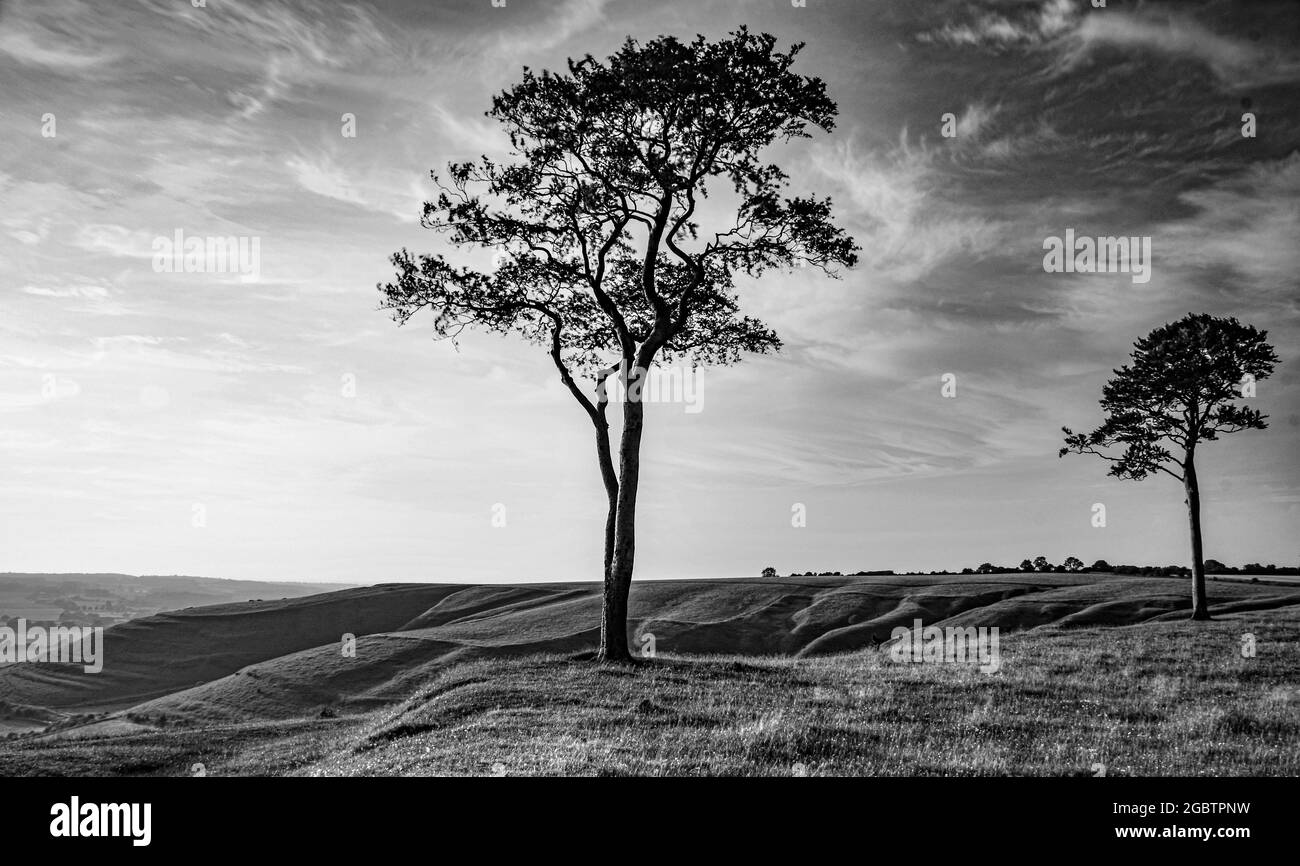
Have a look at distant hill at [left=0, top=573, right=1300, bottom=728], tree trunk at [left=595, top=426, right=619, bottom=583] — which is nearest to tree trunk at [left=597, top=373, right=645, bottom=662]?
tree trunk at [left=595, top=426, right=619, bottom=583]

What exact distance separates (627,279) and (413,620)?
320 ft

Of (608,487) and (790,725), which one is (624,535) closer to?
(608,487)

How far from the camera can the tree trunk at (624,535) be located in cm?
2719

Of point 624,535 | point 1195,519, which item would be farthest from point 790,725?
point 1195,519

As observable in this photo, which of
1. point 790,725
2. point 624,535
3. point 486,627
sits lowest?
point 486,627

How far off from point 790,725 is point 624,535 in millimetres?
12582

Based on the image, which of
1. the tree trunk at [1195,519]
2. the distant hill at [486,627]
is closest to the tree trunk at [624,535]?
the distant hill at [486,627]

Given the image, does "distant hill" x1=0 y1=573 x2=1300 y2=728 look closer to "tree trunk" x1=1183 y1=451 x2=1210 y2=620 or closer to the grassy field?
"tree trunk" x1=1183 y1=451 x2=1210 y2=620

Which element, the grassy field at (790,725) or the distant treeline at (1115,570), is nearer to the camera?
the grassy field at (790,725)

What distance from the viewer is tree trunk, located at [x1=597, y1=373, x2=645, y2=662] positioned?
1070 inches

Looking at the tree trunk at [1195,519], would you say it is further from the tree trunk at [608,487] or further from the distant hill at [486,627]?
the tree trunk at [608,487]

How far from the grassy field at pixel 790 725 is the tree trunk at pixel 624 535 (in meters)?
1.55

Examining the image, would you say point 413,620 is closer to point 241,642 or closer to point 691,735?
point 241,642

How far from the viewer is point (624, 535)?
27672 millimetres
